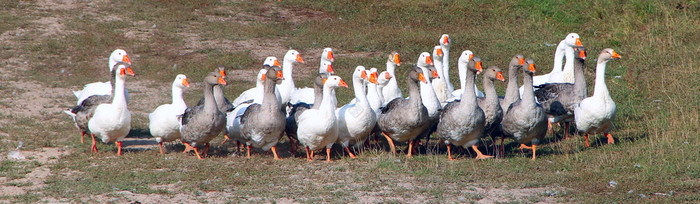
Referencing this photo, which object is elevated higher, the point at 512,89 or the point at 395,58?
the point at 395,58

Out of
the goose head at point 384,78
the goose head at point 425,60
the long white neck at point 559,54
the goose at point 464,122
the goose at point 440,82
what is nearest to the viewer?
the goose at point 464,122

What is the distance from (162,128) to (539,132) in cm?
490

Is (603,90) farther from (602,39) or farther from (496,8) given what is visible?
(496,8)

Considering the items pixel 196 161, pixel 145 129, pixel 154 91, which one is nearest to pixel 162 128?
pixel 196 161

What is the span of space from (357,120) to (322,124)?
56 cm

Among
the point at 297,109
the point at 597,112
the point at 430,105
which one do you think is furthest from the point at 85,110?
the point at 597,112

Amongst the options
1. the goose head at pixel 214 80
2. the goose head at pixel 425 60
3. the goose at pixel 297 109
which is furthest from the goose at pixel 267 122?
the goose head at pixel 425 60

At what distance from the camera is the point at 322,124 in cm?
922

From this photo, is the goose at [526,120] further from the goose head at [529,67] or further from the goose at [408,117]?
the goose at [408,117]

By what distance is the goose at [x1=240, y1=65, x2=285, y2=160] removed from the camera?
9.41 meters

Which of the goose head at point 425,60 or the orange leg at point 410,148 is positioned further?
the goose head at point 425,60

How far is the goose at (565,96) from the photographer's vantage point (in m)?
10.4

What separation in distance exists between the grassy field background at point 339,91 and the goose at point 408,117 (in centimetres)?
35

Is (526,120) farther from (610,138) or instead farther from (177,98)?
(177,98)
